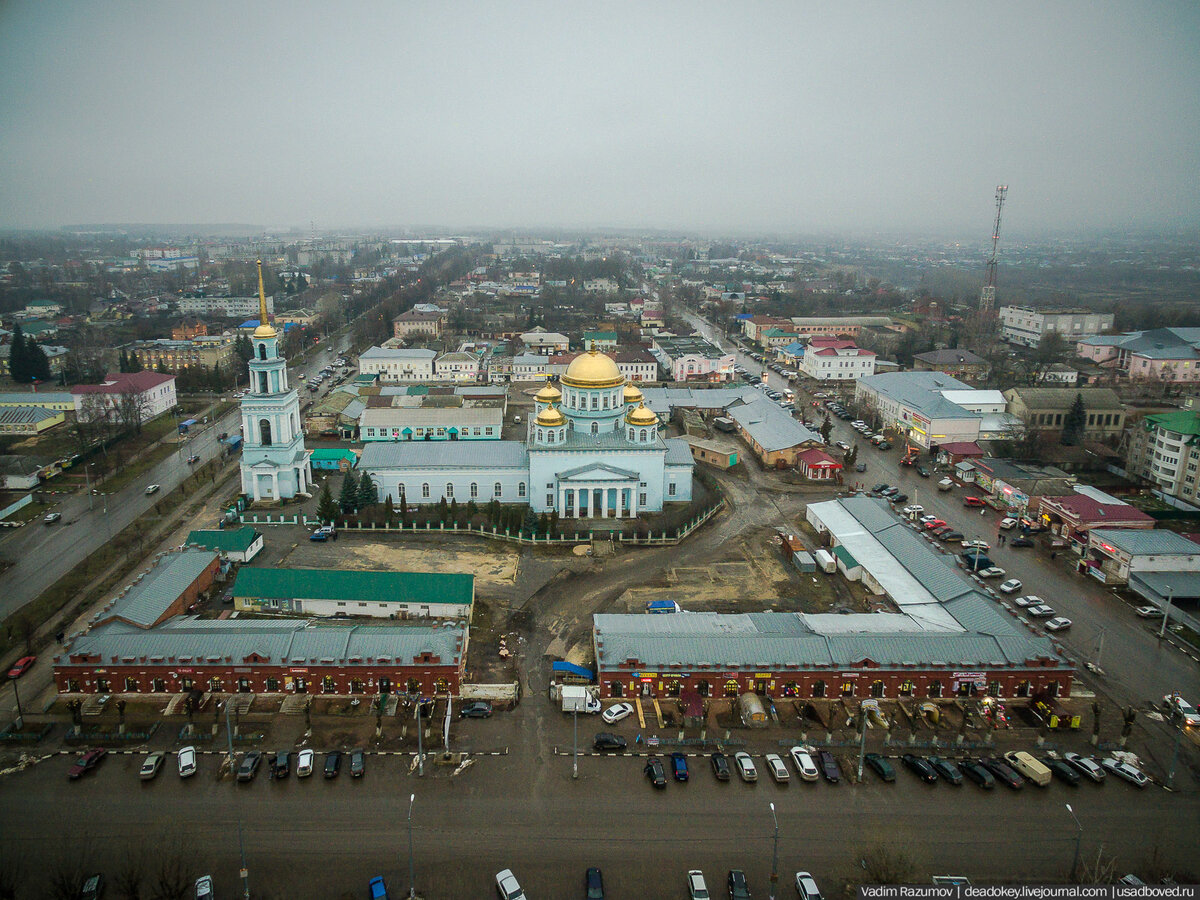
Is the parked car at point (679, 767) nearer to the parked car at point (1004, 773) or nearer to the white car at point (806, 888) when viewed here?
the white car at point (806, 888)

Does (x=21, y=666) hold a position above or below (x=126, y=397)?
below

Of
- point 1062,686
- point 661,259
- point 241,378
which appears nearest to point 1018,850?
point 1062,686

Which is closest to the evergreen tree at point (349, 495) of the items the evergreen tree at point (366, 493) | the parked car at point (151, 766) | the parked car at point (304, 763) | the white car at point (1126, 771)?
the evergreen tree at point (366, 493)

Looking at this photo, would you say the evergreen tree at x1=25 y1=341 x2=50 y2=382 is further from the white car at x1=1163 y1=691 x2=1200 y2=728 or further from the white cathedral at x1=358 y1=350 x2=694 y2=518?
the white car at x1=1163 y1=691 x2=1200 y2=728

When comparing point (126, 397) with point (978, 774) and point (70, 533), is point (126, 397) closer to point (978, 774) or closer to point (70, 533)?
point (70, 533)

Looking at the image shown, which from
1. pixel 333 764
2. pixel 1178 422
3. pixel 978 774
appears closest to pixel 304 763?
pixel 333 764


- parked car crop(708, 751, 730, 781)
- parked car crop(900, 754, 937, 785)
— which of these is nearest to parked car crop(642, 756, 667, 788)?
parked car crop(708, 751, 730, 781)

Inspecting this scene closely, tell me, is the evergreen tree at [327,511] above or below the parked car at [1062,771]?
above
